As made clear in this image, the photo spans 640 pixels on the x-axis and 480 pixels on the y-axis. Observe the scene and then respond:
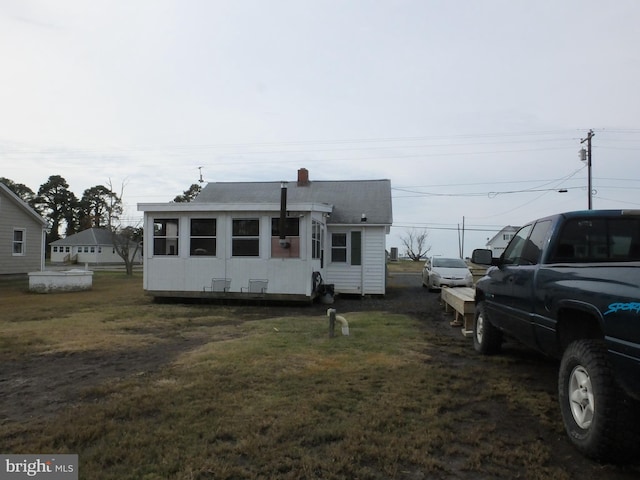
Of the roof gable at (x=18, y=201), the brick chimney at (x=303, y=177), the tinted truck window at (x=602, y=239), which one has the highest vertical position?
the brick chimney at (x=303, y=177)

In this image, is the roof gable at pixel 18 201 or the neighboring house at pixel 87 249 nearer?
the roof gable at pixel 18 201

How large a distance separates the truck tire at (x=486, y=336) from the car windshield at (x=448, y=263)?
43.7ft

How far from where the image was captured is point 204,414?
172 inches

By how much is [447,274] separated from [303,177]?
Result: 7534mm

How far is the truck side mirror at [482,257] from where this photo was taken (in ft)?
21.3

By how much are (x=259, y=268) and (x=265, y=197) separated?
616 cm

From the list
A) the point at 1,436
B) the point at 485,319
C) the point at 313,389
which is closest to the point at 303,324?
the point at 485,319

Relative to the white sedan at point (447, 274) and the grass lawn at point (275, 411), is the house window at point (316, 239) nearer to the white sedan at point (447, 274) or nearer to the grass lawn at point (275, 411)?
the white sedan at point (447, 274)

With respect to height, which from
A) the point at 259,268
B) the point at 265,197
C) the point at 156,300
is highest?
the point at 265,197

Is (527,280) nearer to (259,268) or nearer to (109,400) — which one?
(109,400)

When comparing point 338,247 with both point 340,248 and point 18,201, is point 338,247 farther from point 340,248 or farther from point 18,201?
point 18,201

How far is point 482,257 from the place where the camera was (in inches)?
258

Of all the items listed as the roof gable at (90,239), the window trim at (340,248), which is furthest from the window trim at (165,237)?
the roof gable at (90,239)

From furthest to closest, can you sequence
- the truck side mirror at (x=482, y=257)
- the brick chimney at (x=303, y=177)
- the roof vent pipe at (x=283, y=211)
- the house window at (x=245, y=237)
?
the brick chimney at (x=303, y=177) < the house window at (x=245, y=237) < the roof vent pipe at (x=283, y=211) < the truck side mirror at (x=482, y=257)
